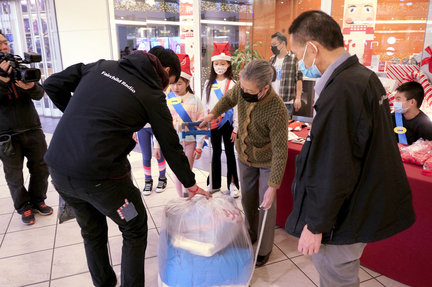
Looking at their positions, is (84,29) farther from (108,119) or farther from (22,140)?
(108,119)

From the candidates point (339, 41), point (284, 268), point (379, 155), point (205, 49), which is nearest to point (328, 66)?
point (339, 41)

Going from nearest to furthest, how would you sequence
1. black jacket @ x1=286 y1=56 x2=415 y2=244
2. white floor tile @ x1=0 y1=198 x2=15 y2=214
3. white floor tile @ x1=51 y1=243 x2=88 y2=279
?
black jacket @ x1=286 y1=56 x2=415 y2=244
white floor tile @ x1=51 y1=243 x2=88 y2=279
white floor tile @ x1=0 y1=198 x2=15 y2=214

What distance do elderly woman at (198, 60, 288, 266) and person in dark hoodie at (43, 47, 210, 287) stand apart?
0.54 m

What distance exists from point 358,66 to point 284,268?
1648 mm

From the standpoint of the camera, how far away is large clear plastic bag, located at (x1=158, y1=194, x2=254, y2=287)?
67.4 inches

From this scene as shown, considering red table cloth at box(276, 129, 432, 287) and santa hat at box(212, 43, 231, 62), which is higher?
santa hat at box(212, 43, 231, 62)

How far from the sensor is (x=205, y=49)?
5621 mm

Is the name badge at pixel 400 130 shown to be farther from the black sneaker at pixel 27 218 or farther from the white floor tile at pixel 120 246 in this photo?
the black sneaker at pixel 27 218

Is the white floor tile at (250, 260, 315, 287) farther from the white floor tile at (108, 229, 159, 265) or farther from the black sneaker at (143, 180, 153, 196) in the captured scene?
the black sneaker at (143, 180, 153, 196)

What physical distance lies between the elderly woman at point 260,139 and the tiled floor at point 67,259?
20cm

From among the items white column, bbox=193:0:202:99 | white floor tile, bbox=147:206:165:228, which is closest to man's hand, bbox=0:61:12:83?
white floor tile, bbox=147:206:165:228

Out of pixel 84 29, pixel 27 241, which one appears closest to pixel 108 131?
pixel 27 241

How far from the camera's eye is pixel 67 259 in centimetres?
237

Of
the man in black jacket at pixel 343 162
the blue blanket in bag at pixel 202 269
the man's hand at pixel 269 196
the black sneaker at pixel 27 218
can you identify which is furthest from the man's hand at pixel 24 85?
the man in black jacket at pixel 343 162
